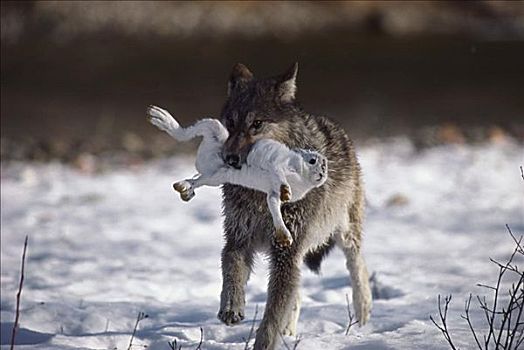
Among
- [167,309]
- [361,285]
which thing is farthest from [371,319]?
[167,309]

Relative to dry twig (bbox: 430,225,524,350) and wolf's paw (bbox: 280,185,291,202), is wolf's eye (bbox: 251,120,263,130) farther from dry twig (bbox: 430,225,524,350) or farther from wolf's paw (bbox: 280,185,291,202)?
dry twig (bbox: 430,225,524,350)

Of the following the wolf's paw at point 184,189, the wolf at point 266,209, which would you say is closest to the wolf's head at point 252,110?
the wolf at point 266,209

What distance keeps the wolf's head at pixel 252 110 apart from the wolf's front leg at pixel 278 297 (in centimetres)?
71

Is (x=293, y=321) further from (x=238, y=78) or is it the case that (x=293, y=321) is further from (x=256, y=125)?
(x=238, y=78)

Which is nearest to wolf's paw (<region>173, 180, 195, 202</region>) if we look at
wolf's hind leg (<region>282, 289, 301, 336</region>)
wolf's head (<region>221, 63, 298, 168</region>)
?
wolf's head (<region>221, 63, 298, 168</region>)

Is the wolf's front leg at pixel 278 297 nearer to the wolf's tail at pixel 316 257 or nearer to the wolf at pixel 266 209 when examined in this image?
the wolf at pixel 266 209

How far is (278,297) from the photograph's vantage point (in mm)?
5777

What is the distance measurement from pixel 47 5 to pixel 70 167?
12325mm

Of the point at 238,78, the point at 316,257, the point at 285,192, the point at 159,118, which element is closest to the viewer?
the point at 285,192

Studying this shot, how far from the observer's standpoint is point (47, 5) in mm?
25281

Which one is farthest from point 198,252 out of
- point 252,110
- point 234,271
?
point 252,110

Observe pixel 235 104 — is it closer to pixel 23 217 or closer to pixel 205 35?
pixel 23 217

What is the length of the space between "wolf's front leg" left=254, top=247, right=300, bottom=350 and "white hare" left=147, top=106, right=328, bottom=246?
492 millimetres

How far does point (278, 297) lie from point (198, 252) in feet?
12.7
